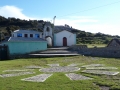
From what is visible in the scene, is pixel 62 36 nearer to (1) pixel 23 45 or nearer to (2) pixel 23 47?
(1) pixel 23 45

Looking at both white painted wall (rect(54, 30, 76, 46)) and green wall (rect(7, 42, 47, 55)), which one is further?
white painted wall (rect(54, 30, 76, 46))

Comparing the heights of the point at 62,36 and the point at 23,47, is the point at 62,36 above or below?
above

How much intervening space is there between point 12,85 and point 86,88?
3.38 m

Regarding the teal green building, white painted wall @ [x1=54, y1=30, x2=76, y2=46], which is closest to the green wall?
the teal green building

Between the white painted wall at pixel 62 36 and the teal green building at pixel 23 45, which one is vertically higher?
the white painted wall at pixel 62 36

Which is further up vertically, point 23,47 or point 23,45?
point 23,45

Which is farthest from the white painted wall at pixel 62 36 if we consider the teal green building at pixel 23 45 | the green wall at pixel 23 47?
the green wall at pixel 23 47

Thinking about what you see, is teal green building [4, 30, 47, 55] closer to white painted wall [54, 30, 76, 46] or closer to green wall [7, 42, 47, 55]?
green wall [7, 42, 47, 55]

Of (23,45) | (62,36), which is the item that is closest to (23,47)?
(23,45)

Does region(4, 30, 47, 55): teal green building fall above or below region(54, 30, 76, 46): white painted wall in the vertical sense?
below

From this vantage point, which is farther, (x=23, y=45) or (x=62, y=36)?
(x=62, y=36)

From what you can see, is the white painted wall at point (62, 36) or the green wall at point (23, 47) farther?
the white painted wall at point (62, 36)

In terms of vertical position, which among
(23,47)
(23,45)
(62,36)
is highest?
(62,36)

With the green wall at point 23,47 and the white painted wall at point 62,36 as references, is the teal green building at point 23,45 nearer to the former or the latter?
the green wall at point 23,47
